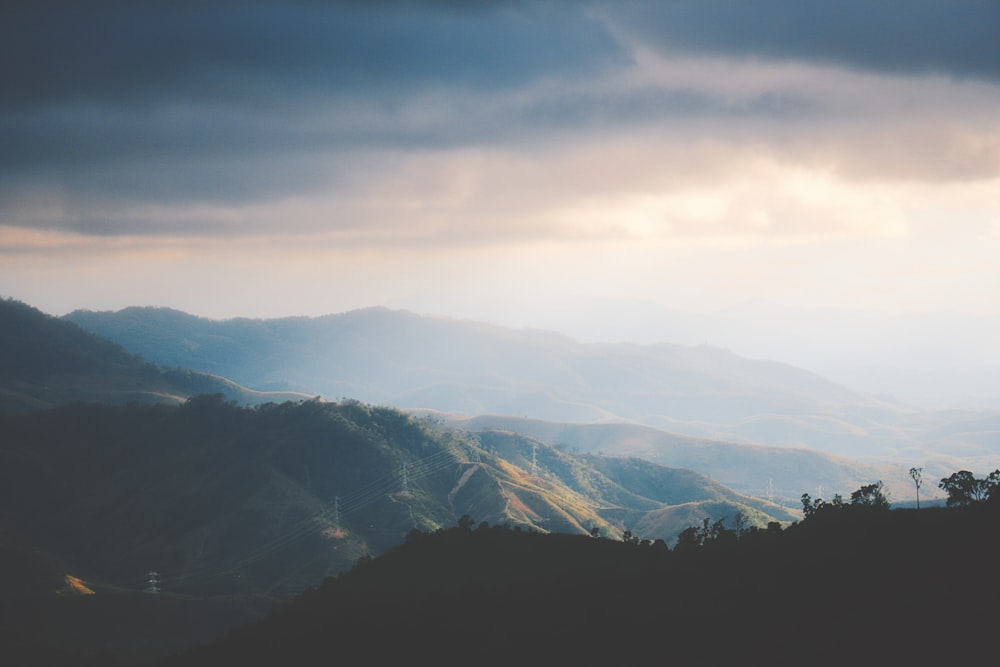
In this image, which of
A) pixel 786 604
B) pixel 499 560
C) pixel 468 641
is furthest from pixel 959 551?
pixel 499 560

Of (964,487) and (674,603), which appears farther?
(964,487)

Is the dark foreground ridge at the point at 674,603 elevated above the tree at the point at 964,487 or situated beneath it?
situated beneath

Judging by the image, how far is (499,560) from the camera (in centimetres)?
16400

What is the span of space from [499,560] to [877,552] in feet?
233

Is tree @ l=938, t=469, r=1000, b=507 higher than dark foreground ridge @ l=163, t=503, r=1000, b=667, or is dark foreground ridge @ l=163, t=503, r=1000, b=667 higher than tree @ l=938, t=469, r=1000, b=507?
tree @ l=938, t=469, r=1000, b=507

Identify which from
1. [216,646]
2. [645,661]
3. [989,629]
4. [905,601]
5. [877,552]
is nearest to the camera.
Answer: [989,629]

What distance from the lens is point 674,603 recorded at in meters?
126

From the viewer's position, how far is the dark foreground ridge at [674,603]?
319ft

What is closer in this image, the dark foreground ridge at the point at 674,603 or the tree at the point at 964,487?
the dark foreground ridge at the point at 674,603

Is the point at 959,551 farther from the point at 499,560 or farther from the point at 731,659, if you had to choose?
the point at 499,560

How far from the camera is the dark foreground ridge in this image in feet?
319

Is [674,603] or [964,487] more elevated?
[964,487]

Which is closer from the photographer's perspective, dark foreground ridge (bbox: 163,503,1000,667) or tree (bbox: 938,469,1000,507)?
dark foreground ridge (bbox: 163,503,1000,667)

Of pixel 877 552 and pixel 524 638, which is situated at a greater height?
pixel 877 552
